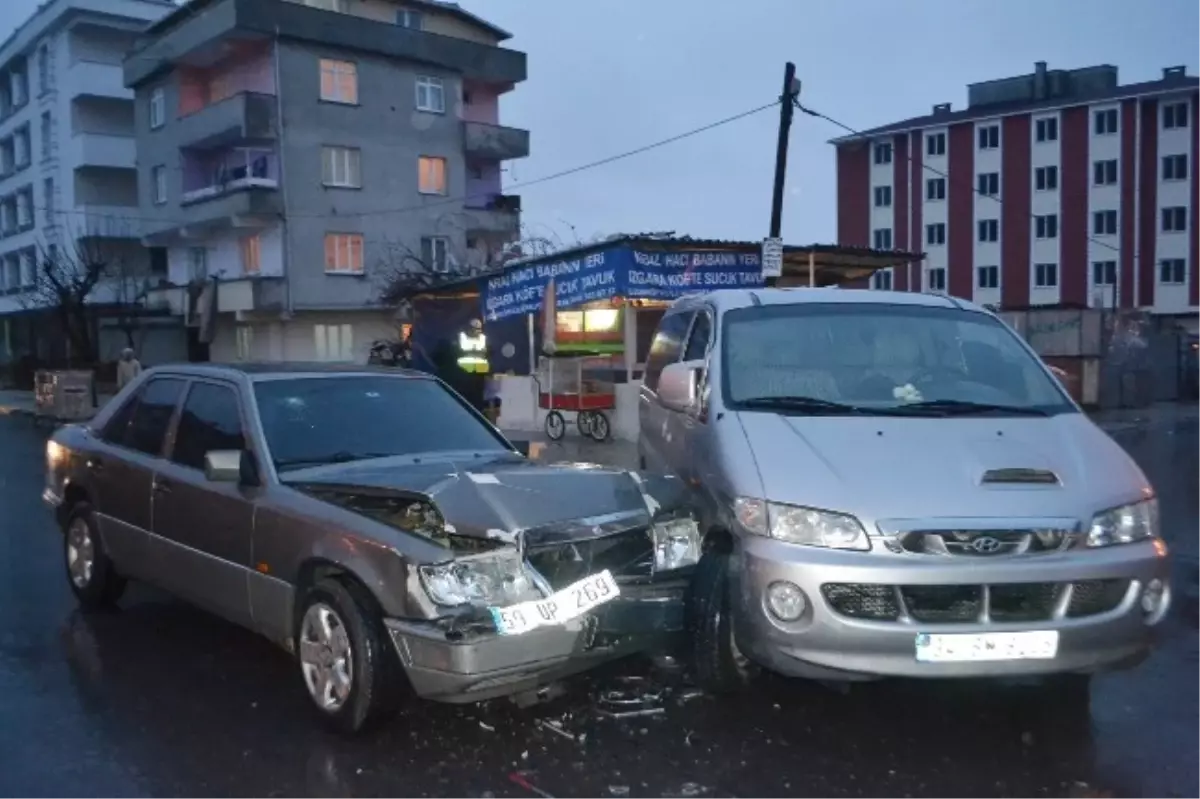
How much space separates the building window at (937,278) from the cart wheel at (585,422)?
157ft

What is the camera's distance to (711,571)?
17.0 ft

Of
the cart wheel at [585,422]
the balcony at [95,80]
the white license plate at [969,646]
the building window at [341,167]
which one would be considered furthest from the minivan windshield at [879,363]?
the balcony at [95,80]

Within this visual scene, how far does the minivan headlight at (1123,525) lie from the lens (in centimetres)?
463

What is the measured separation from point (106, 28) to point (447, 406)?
46294mm

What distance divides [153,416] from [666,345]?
3237 mm

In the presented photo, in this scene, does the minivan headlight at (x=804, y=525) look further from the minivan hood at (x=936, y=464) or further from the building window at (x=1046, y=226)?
the building window at (x=1046, y=226)

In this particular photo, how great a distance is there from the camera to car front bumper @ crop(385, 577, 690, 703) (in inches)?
173

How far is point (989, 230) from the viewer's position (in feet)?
200

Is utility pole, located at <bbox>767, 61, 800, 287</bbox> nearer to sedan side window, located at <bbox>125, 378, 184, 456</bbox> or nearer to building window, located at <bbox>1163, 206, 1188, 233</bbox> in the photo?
sedan side window, located at <bbox>125, 378, 184, 456</bbox>

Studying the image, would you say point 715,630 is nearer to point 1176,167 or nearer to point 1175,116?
point 1176,167

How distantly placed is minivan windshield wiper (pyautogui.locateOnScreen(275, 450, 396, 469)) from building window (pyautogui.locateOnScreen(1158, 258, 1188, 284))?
189ft

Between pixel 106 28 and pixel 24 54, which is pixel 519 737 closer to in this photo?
pixel 106 28

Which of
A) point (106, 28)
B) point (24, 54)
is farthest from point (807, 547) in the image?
point (24, 54)

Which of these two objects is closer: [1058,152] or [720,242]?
[720,242]
